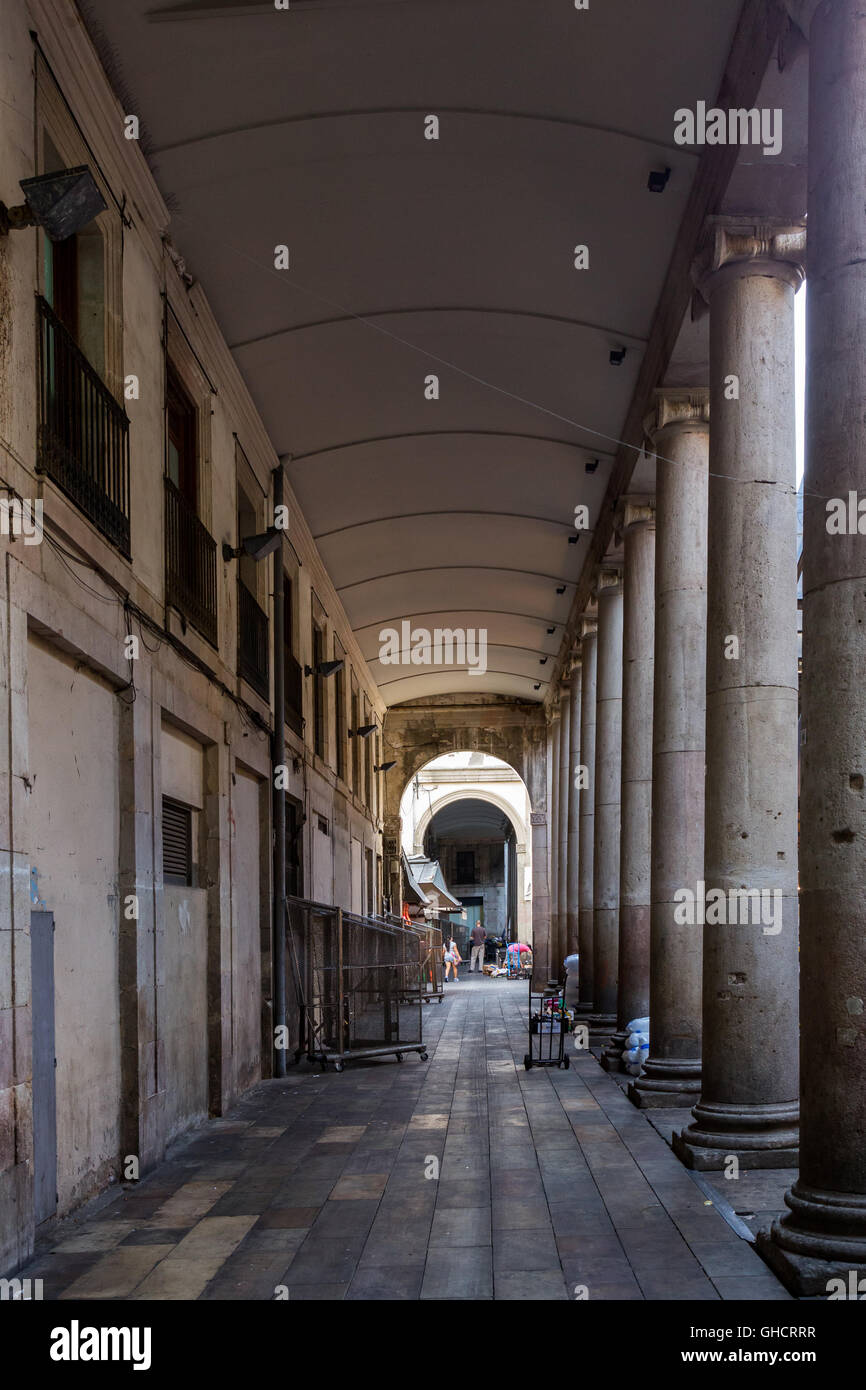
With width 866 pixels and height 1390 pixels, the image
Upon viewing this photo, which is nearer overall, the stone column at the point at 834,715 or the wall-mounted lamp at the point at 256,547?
the stone column at the point at 834,715

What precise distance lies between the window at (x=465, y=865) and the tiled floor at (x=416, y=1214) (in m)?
63.8

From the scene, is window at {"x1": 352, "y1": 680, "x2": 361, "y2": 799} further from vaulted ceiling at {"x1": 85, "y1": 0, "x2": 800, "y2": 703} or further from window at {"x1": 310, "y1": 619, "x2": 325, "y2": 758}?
vaulted ceiling at {"x1": 85, "y1": 0, "x2": 800, "y2": 703}

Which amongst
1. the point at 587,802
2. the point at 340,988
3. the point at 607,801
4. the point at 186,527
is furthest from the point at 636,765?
the point at 587,802

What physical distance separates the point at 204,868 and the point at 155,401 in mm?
3908

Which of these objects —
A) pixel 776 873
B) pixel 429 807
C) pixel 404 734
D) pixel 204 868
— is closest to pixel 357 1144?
pixel 204 868

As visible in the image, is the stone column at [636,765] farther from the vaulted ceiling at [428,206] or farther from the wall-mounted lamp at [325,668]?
the wall-mounted lamp at [325,668]

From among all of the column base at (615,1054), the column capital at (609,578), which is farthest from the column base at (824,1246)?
the column capital at (609,578)

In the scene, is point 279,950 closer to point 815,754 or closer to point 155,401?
point 155,401

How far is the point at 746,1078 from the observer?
7.58 meters

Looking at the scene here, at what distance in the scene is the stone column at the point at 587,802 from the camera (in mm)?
20188

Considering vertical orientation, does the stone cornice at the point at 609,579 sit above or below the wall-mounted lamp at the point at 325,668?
above

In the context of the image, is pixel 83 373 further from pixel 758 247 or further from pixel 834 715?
pixel 834 715

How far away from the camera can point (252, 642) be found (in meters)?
13.3

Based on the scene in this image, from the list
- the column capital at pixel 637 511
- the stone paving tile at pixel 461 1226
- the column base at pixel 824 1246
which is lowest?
the stone paving tile at pixel 461 1226
